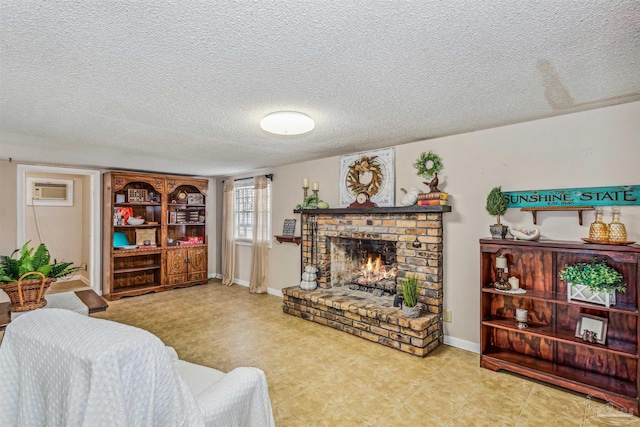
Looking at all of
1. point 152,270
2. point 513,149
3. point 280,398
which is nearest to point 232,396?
point 280,398

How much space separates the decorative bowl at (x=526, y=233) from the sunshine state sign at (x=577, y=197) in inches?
10.1

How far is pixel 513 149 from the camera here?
296 cm

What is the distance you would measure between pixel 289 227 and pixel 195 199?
2406 mm

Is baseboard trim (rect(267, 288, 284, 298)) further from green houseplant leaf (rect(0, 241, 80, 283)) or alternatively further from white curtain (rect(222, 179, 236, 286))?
green houseplant leaf (rect(0, 241, 80, 283))

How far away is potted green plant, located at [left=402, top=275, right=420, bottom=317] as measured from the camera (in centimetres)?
322

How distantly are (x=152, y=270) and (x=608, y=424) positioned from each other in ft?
21.0

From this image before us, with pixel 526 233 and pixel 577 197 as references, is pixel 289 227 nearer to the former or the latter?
pixel 526 233

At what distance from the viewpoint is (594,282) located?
2.35 m

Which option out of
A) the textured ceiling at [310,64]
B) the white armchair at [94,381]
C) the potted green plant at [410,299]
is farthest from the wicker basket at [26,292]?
the potted green plant at [410,299]

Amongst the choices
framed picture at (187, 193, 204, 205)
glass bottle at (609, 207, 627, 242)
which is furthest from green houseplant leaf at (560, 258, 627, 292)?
framed picture at (187, 193, 204, 205)

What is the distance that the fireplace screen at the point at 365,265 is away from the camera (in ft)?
13.4

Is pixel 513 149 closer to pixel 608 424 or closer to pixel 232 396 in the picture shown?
pixel 608 424

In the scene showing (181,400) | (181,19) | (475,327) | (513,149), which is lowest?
(475,327)

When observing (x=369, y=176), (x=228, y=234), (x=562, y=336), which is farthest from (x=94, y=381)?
(x=228, y=234)
